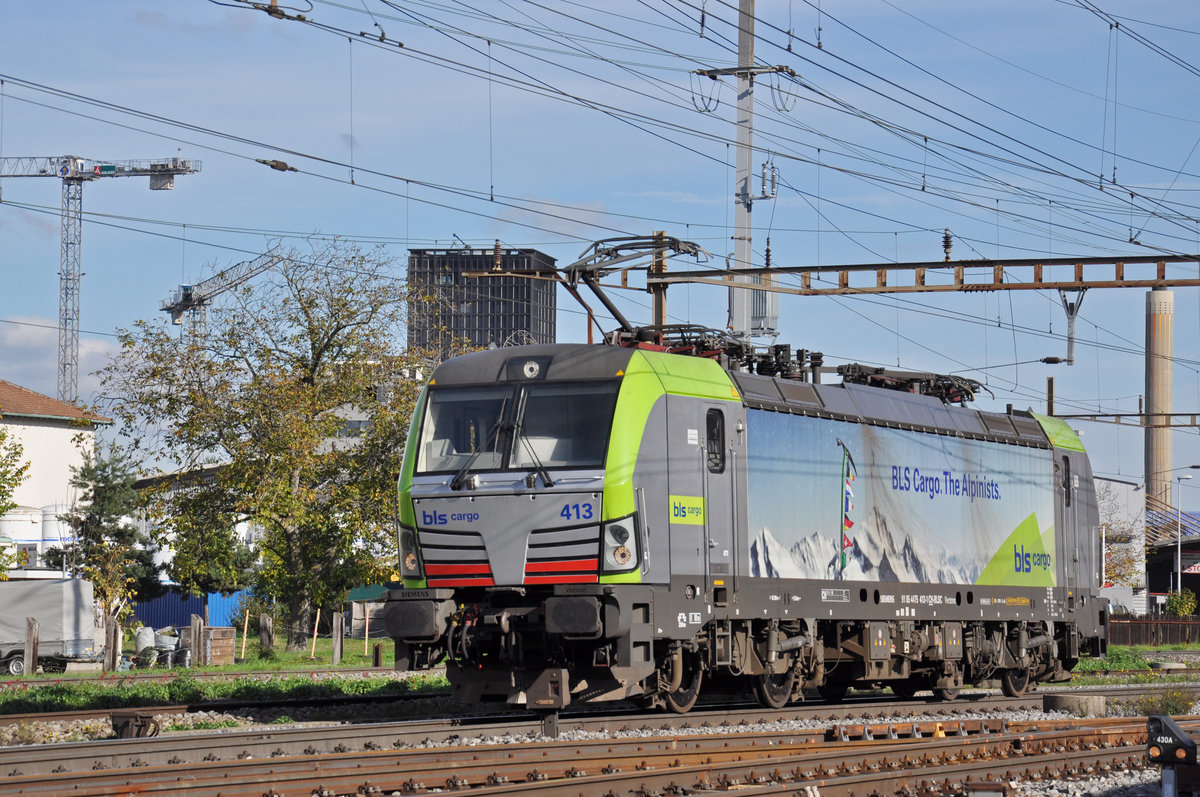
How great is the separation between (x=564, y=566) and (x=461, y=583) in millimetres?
1253

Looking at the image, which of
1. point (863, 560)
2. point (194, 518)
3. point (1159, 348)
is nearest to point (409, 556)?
point (863, 560)

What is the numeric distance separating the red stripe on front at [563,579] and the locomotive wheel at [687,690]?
2.25 m

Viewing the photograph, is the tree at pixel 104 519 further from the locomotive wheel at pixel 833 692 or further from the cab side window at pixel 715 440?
the cab side window at pixel 715 440

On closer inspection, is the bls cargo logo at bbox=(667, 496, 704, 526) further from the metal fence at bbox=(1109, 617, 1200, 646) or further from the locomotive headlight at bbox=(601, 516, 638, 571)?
the metal fence at bbox=(1109, 617, 1200, 646)

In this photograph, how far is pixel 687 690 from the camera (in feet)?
55.4

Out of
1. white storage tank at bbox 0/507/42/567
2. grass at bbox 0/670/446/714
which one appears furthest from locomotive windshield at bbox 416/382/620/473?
white storage tank at bbox 0/507/42/567

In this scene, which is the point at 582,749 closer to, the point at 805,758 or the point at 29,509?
the point at 805,758

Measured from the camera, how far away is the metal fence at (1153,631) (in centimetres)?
5638

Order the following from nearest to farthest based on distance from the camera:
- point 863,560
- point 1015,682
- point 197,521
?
point 863,560 → point 1015,682 → point 197,521

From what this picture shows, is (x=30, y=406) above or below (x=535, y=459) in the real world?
above

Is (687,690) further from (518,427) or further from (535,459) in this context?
(518,427)

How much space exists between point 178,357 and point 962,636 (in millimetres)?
21387

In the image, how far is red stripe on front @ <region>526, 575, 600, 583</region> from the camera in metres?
14.8

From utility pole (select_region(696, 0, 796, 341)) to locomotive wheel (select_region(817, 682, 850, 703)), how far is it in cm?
1446
